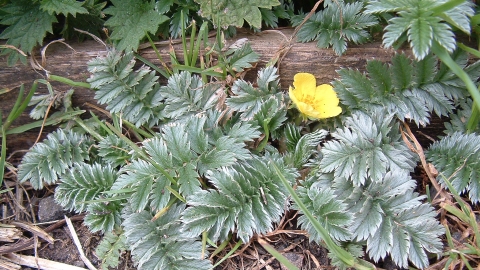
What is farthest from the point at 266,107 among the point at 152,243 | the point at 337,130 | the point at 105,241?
the point at 105,241

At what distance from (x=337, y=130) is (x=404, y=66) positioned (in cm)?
40

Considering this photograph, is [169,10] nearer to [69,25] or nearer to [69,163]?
[69,25]

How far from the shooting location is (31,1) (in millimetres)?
2355

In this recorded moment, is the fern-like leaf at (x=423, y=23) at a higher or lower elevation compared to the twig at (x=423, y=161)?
higher

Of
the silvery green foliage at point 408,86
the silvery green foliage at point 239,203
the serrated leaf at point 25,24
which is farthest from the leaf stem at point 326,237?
the serrated leaf at point 25,24

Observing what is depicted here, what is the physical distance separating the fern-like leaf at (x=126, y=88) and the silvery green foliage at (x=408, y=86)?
922mm

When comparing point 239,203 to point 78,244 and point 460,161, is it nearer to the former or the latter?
point 78,244

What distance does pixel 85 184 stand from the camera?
2.20 metres

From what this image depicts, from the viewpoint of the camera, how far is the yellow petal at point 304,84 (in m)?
2.22

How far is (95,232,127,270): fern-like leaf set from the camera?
209 cm

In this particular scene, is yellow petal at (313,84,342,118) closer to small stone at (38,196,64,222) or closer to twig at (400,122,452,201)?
twig at (400,122,452,201)

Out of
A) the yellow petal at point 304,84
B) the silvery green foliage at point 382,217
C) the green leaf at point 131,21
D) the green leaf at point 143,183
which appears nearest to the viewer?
the silvery green foliage at point 382,217

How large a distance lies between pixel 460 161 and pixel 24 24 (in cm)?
212

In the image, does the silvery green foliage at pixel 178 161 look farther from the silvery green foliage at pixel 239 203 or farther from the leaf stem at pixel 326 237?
the leaf stem at pixel 326 237
